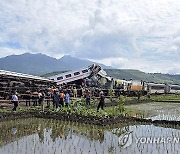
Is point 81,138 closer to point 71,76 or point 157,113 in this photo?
point 157,113

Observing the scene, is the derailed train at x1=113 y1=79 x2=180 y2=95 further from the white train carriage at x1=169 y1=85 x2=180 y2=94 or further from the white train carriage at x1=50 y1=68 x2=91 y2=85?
the white train carriage at x1=50 y1=68 x2=91 y2=85

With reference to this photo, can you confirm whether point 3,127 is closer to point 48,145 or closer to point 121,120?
point 48,145

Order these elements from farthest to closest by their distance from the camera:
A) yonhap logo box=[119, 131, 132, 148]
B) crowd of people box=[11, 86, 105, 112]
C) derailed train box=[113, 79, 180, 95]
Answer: derailed train box=[113, 79, 180, 95]
crowd of people box=[11, 86, 105, 112]
yonhap logo box=[119, 131, 132, 148]

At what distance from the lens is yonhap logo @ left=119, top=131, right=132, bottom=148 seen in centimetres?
1333

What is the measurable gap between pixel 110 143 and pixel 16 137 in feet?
13.4

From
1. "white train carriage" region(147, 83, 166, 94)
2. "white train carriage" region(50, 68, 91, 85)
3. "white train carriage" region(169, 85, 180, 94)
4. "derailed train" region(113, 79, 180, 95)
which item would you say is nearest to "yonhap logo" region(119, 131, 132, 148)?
"white train carriage" region(50, 68, 91, 85)

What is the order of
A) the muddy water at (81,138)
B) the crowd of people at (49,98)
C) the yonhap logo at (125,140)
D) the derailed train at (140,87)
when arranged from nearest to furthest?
the muddy water at (81,138) < the yonhap logo at (125,140) < the crowd of people at (49,98) < the derailed train at (140,87)

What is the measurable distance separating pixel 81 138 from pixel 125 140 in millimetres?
1963

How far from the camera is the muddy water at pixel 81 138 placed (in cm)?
1217

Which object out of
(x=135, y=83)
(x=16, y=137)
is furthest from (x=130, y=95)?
(x=16, y=137)

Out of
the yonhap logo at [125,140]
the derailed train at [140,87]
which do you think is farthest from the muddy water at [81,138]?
the derailed train at [140,87]

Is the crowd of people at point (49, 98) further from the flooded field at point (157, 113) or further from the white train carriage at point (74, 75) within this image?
the white train carriage at point (74, 75)

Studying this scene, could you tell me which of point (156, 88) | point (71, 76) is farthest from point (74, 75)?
point (156, 88)

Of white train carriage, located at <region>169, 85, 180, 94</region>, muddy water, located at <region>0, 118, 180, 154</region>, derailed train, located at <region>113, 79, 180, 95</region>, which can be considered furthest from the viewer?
white train carriage, located at <region>169, 85, 180, 94</region>
